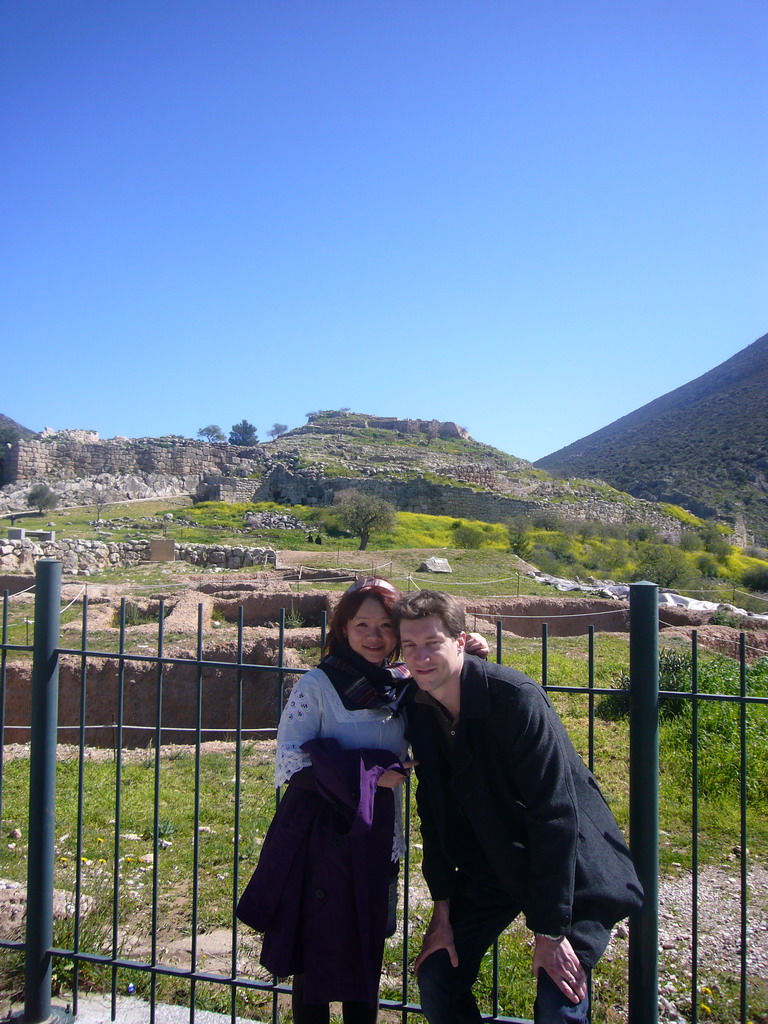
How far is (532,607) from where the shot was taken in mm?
13203

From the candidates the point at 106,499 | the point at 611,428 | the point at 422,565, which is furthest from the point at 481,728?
the point at 611,428

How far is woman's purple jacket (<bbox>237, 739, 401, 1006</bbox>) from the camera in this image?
7.32 feet

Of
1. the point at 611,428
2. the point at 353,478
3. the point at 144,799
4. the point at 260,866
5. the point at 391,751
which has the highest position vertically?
the point at 611,428

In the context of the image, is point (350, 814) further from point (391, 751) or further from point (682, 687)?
point (682, 687)

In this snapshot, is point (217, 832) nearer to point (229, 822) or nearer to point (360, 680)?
point (229, 822)

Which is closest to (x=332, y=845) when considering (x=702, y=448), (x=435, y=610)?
(x=435, y=610)

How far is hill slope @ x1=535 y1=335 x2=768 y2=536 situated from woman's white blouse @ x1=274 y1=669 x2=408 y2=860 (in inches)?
1626

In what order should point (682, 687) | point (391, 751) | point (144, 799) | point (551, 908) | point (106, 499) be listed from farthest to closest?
point (106, 499)
point (682, 687)
point (144, 799)
point (391, 751)
point (551, 908)

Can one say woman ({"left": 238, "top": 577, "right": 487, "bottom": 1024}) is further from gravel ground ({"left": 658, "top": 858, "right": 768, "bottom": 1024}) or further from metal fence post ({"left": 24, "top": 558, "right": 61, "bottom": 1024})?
gravel ground ({"left": 658, "top": 858, "right": 768, "bottom": 1024})

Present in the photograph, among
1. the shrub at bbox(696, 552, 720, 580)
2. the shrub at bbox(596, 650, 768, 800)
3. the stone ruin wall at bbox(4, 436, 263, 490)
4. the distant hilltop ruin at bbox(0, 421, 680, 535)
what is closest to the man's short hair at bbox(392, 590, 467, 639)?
the shrub at bbox(596, 650, 768, 800)

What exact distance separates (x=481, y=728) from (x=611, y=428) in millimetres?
75872

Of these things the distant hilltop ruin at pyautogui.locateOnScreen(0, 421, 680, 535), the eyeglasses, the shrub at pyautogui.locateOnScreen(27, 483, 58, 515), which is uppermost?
the distant hilltop ruin at pyautogui.locateOnScreen(0, 421, 680, 535)

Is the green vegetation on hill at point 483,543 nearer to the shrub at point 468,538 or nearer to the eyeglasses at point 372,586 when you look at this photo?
the shrub at point 468,538

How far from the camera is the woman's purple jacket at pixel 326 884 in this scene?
2230 mm
